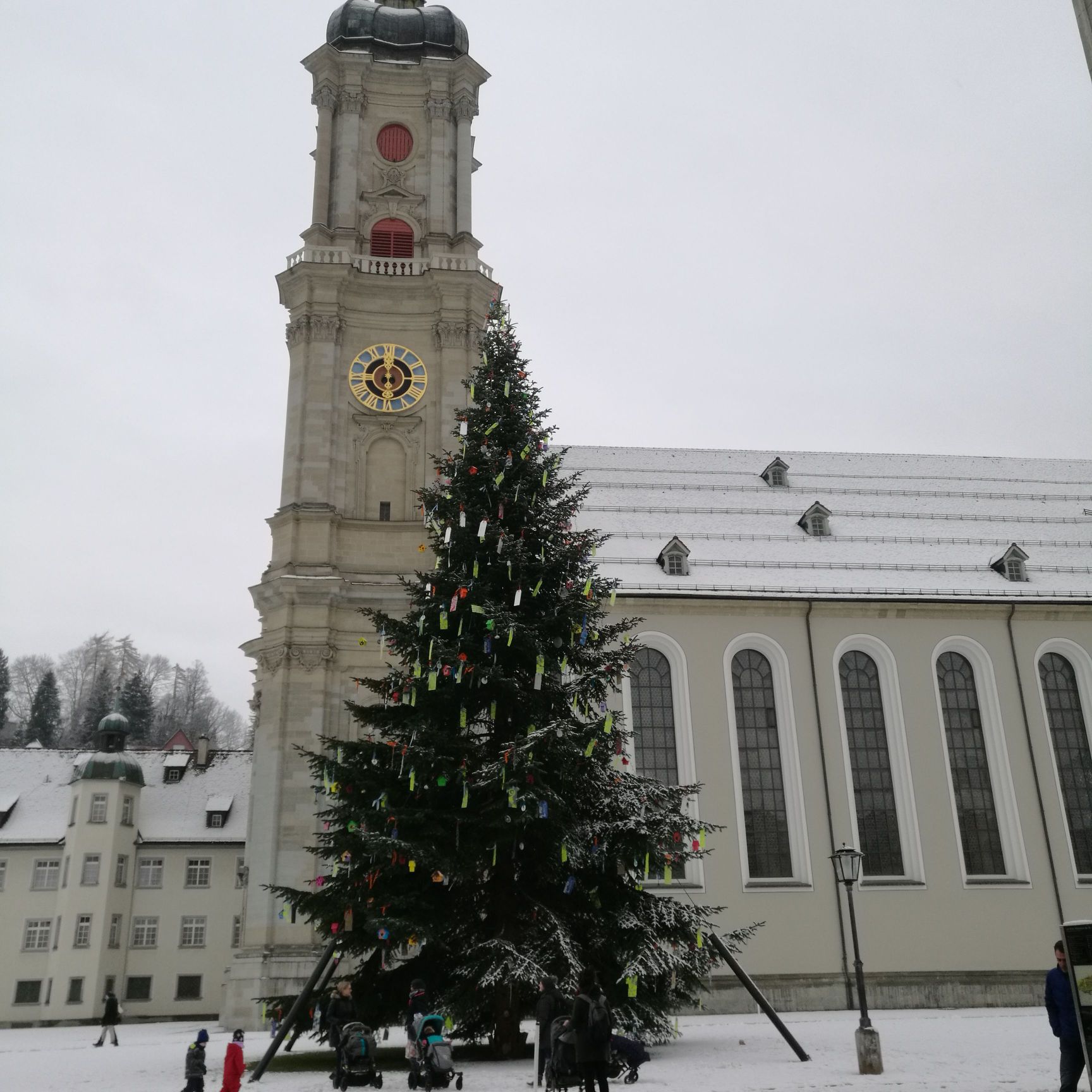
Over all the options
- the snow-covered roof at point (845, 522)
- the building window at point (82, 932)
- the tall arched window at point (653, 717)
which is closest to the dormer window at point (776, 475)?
the snow-covered roof at point (845, 522)

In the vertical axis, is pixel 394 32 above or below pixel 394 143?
above

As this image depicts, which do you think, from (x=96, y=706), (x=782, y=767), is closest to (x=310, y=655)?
(x=782, y=767)

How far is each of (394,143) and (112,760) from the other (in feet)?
90.5

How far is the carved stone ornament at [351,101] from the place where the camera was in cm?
4072

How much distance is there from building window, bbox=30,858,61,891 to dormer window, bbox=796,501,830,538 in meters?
32.7

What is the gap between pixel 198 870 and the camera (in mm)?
47531

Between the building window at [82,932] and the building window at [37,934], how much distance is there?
4.07 ft

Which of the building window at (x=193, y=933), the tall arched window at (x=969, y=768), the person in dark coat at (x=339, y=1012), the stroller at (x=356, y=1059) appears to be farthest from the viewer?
the building window at (x=193, y=933)

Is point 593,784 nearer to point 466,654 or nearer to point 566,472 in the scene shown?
point 466,654

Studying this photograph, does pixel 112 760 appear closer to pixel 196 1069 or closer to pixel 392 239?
pixel 392 239

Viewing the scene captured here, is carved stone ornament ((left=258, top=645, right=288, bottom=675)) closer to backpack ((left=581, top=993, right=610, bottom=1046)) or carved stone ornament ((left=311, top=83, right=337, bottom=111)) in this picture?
carved stone ornament ((left=311, top=83, right=337, bottom=111))

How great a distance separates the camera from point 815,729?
3117cm

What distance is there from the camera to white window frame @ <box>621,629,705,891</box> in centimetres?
2941

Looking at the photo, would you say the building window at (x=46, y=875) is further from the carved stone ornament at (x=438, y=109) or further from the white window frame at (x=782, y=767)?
the carved stone ornament at (x=438, y=109)
